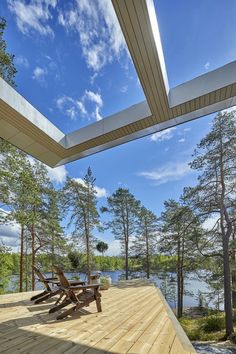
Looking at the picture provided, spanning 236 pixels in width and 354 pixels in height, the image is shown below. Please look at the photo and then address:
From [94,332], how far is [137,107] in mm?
3434

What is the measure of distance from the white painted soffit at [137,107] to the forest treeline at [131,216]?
246 cm

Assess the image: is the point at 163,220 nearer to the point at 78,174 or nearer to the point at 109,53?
the point at 78,174

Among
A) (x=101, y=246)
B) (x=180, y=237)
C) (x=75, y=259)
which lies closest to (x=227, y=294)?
(x=180, y=237)

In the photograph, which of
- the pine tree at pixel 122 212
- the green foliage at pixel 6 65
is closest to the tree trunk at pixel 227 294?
the pine tree at pixel 122 212

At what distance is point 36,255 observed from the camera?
49.0 ft

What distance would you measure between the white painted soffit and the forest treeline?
2.46 m

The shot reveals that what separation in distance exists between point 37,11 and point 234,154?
926 cm

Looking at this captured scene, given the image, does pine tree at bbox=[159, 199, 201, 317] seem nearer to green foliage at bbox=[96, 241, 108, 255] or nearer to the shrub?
the shrub

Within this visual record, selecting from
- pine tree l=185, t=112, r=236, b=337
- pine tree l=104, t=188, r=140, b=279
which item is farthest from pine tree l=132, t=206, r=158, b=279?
pine tree l=185, t=112, r=236, b=337

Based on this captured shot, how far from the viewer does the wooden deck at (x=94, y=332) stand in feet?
7.55

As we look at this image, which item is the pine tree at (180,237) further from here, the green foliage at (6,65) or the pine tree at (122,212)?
the green foliage at (6,65)

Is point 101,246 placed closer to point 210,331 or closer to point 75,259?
point 75,259

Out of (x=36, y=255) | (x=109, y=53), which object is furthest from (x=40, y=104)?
(x=36, y=255)

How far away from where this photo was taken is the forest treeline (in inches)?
298
